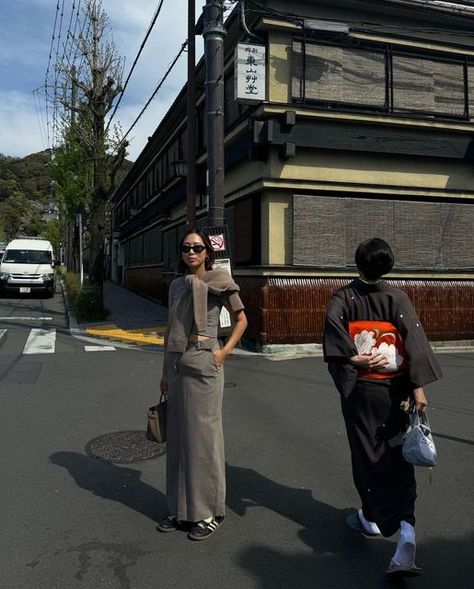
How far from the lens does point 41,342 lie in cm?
1091

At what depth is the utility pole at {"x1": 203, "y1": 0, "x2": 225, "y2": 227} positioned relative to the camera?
323 inches

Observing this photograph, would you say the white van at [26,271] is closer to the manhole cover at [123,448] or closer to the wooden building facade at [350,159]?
the wooden building facade at [350,159]

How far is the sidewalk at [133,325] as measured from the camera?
1129 centimetres

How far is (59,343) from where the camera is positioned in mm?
10922

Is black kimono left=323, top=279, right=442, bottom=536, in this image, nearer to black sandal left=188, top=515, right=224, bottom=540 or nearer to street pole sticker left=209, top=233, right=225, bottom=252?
black sandal left=188, top=515, right=224, bottom=540

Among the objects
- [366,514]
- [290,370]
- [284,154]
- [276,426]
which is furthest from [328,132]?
[366,514]

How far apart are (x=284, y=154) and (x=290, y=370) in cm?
420

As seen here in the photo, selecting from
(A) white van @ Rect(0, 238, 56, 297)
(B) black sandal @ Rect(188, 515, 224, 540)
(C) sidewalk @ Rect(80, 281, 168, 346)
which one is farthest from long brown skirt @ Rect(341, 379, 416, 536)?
(A) white van @ Rect(0, 238, 56, 297)

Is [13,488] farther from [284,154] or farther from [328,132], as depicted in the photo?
[328,132]

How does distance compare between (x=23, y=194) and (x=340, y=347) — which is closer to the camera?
(x=340, y=347)

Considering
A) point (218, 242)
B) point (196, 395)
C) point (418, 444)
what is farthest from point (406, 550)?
point (218, 242)

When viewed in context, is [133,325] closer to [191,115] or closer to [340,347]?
[191,115]

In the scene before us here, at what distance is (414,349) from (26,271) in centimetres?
2014

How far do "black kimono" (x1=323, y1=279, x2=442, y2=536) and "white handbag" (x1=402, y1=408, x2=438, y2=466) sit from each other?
146mm
